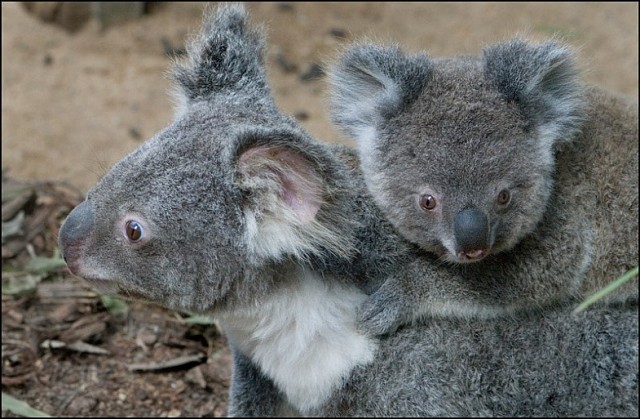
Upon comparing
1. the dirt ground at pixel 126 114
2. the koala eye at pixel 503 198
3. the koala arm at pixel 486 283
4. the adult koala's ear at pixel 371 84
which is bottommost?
the dirt ground at pixel 126 114

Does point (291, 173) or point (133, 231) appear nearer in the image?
point (291, 173)

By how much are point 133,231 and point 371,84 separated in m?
1.16

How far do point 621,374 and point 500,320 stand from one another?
0.48 metres

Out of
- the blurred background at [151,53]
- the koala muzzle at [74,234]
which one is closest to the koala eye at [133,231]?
the koala muzzle at [74,234]

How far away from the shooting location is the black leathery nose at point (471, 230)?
321 centimetres

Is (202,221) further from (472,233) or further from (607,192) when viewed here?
(607,192)

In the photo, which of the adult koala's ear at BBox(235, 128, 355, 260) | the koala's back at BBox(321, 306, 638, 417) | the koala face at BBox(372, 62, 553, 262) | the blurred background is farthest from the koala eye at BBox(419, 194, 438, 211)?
the blurred background

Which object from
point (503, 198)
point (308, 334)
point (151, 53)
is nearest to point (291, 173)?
point (308, 334)

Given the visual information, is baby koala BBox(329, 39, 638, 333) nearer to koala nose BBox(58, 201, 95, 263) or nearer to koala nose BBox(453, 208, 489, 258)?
koala nose BBox(453, 208, 489, 258)

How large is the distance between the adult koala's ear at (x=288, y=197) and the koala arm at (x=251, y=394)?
34.0 inches

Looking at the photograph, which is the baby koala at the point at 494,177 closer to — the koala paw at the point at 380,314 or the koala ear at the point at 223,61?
the koala paw at the point at 380,314

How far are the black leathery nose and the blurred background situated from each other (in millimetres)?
3350

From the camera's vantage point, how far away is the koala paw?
3.44 m

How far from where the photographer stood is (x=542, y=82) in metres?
3.63
